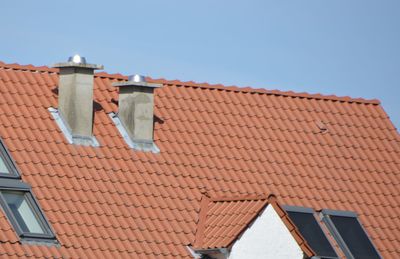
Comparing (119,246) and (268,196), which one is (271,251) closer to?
(268,196)

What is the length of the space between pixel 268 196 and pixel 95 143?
3967 mm

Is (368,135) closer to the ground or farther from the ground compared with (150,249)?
farther from the ground

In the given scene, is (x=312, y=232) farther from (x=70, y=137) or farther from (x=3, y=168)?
(x=3, y=168)

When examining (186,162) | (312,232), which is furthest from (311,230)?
(186,162)

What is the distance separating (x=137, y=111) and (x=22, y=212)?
4.95m

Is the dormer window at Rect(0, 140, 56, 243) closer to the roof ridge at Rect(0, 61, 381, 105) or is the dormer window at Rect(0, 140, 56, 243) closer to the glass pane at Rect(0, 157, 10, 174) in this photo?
the glass pane at Rect(0, 157, 10, 174)

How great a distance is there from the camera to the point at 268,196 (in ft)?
107

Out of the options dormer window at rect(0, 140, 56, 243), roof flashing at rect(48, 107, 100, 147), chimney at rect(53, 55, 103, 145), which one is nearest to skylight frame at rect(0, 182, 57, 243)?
dormer window at rect(0, 140, 56, 243)

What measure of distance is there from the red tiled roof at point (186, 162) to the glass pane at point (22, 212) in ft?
1.33

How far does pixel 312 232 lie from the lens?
34.6 m

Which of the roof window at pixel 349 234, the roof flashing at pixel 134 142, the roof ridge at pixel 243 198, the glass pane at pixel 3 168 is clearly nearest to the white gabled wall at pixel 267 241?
the roof ridge at pixel 243 198

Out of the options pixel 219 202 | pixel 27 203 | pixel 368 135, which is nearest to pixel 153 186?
pixel 219 202

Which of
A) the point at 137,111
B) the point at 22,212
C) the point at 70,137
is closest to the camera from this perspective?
the point at 22,212

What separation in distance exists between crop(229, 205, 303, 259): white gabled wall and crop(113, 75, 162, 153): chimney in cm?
362
